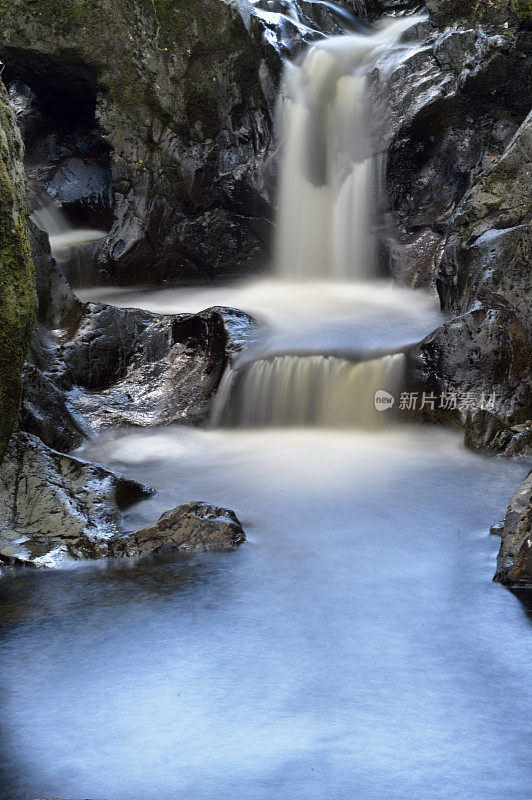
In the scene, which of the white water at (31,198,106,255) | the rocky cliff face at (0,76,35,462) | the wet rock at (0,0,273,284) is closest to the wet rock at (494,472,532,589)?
the rocky cliff face at (0,76,35,462)

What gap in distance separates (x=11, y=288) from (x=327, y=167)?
813 centimetres

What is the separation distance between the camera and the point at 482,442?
6309 mm

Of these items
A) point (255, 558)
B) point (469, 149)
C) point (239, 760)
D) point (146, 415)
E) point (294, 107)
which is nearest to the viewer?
point (239, 760)

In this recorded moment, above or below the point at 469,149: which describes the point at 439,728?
below

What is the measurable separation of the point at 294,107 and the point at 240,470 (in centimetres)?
671

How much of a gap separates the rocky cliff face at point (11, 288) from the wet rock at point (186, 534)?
1.11 meters

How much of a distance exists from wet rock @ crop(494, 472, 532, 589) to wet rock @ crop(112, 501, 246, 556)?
1549mm

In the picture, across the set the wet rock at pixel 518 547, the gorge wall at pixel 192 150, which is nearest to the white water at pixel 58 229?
the gorge wall at pixel 192 150

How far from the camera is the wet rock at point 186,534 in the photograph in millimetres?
4488

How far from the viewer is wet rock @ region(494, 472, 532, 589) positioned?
13.0 ft

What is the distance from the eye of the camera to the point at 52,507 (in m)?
4.64

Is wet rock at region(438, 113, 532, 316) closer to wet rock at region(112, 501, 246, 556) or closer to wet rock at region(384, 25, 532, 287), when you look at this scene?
wet rock at region(384, 25, 532, 287)

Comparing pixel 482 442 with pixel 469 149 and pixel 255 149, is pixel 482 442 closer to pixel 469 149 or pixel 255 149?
pixel 469 149

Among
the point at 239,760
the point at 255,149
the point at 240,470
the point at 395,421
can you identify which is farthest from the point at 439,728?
the point at 255,149
